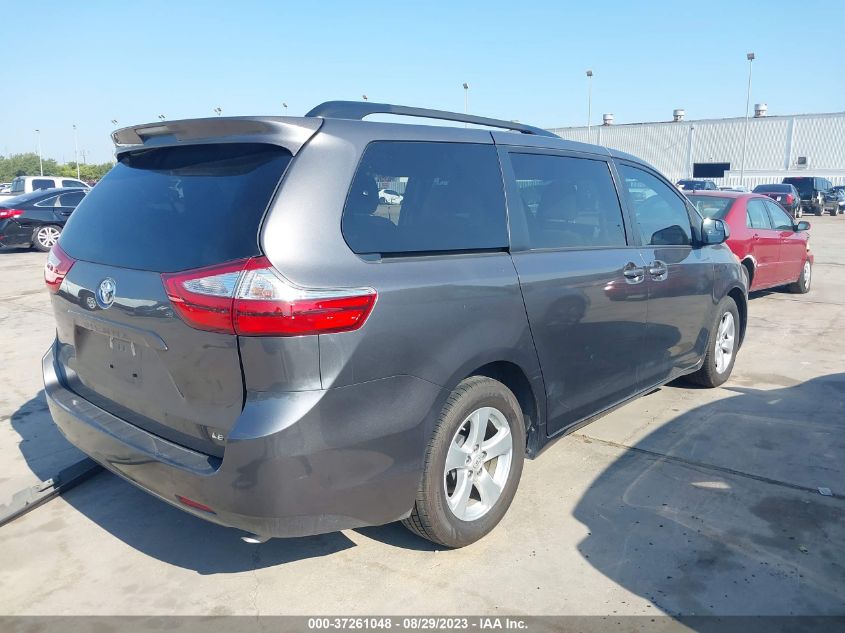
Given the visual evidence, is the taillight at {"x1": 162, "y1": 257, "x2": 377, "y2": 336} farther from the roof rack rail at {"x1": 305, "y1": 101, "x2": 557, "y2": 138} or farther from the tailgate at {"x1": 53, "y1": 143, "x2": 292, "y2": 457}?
the roof rack rail at {"x1": 305, "y1": 101, "x2": 557, "y2": 138}

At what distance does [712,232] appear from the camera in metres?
5.10

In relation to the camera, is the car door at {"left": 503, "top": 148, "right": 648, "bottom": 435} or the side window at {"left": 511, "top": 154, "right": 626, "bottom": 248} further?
the side window at {"left": 511, "top": 154, "right": 626, "bottom": 248}

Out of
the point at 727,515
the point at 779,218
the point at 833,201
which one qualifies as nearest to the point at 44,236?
the point at 779,218

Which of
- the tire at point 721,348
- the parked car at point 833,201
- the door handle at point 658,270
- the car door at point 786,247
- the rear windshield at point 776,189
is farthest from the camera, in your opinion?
the parked car at point 833,201

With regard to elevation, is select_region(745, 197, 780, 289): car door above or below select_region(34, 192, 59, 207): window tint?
below

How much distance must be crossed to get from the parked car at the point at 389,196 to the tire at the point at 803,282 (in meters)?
9.34

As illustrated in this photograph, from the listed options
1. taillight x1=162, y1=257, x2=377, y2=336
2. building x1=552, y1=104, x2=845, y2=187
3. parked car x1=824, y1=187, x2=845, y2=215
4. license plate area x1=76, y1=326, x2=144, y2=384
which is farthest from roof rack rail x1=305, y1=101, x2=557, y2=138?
building x1=552, y1=104, x2=845, y2=187

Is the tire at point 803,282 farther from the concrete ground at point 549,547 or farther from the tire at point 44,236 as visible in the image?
the tire at point 44,236

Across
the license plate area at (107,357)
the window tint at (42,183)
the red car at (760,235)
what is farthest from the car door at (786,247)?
the window tint at (42,183)

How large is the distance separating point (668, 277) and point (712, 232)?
0.86 meters

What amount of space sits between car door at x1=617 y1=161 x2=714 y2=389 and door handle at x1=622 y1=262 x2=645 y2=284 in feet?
0.32

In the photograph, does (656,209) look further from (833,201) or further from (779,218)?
(833,201)

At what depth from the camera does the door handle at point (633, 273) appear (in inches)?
160

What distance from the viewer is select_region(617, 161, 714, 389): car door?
14.5 feet
